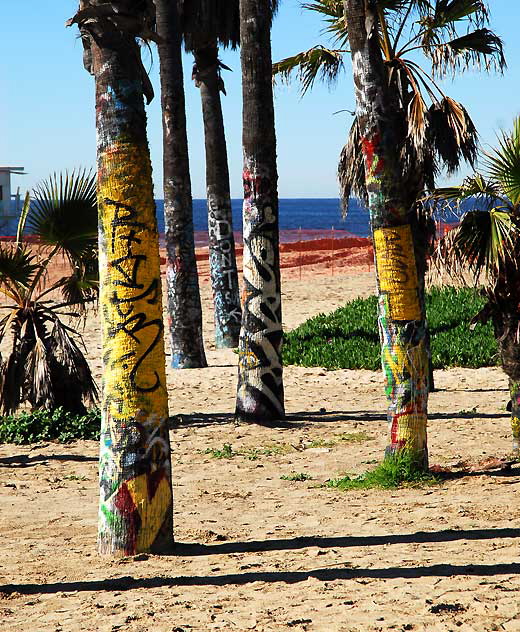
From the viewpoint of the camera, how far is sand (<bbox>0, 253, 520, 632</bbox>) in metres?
5.11

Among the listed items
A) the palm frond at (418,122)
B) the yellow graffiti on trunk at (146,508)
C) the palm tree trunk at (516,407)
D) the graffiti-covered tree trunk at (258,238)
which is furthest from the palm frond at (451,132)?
the yellow graffiti on trunk at (146,508)

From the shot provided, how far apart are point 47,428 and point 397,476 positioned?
4.91 metres

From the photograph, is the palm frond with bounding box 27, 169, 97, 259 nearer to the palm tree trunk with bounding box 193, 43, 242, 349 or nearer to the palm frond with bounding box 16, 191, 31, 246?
the palm frond with bounding box 16, 191, 31, 246

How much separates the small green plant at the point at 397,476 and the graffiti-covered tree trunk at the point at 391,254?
0.07 m

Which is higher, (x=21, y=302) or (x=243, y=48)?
(x=243, y=48)

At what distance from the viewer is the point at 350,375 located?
1677 centimetres

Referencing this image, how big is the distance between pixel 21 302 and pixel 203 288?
2009 cm

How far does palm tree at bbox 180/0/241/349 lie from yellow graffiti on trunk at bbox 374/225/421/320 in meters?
11.4

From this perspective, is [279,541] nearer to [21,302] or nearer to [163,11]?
[21,302]

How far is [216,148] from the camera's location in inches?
771

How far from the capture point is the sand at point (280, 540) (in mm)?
5105

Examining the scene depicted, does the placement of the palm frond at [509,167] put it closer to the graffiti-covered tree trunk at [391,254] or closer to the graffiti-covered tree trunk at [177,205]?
the graffiti-covered tree trunk at [391,254]

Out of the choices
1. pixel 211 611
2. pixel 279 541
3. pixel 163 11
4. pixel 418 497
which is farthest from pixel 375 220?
pixel 163 11

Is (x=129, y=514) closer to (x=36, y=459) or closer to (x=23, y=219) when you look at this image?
(x=36, y=459)
